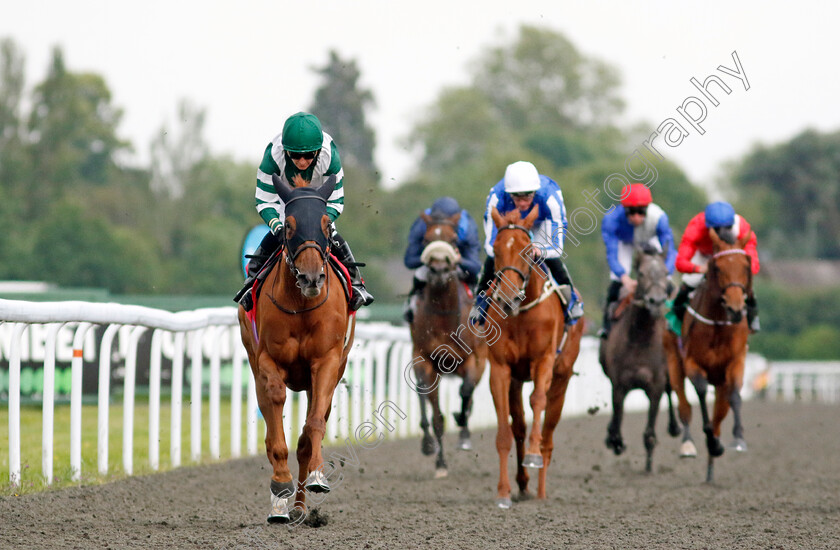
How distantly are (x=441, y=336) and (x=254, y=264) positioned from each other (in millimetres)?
3542

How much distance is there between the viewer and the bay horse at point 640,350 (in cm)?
955

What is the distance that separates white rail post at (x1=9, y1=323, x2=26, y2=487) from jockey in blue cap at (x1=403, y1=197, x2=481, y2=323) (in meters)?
4.03

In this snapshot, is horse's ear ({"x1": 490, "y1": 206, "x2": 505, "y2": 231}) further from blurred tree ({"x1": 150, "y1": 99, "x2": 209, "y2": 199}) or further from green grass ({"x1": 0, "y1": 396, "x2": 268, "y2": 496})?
blurred tree ({"x1": 150, "y1": 99, "x2": 209, "y2": 199})

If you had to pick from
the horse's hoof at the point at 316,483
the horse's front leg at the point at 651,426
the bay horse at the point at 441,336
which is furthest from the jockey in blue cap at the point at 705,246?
the horse's hoof at the point at 316,483

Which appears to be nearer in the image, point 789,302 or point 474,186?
point 789,302

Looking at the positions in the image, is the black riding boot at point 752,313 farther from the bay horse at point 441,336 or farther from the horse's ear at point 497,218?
the horse's ear at point 497,218

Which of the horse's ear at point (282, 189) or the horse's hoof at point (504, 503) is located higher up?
the horse's ear at point (282, 189)

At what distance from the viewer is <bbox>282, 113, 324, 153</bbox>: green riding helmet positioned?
19.3 feet

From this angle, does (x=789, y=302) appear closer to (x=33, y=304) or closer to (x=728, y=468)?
(x=728, y=468)

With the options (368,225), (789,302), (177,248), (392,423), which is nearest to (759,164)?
(789,302)

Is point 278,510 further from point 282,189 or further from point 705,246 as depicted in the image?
point 705,246

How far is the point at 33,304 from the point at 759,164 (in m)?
63.3

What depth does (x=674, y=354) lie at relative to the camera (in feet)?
31.4

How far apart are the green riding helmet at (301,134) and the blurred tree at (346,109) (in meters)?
50.5
